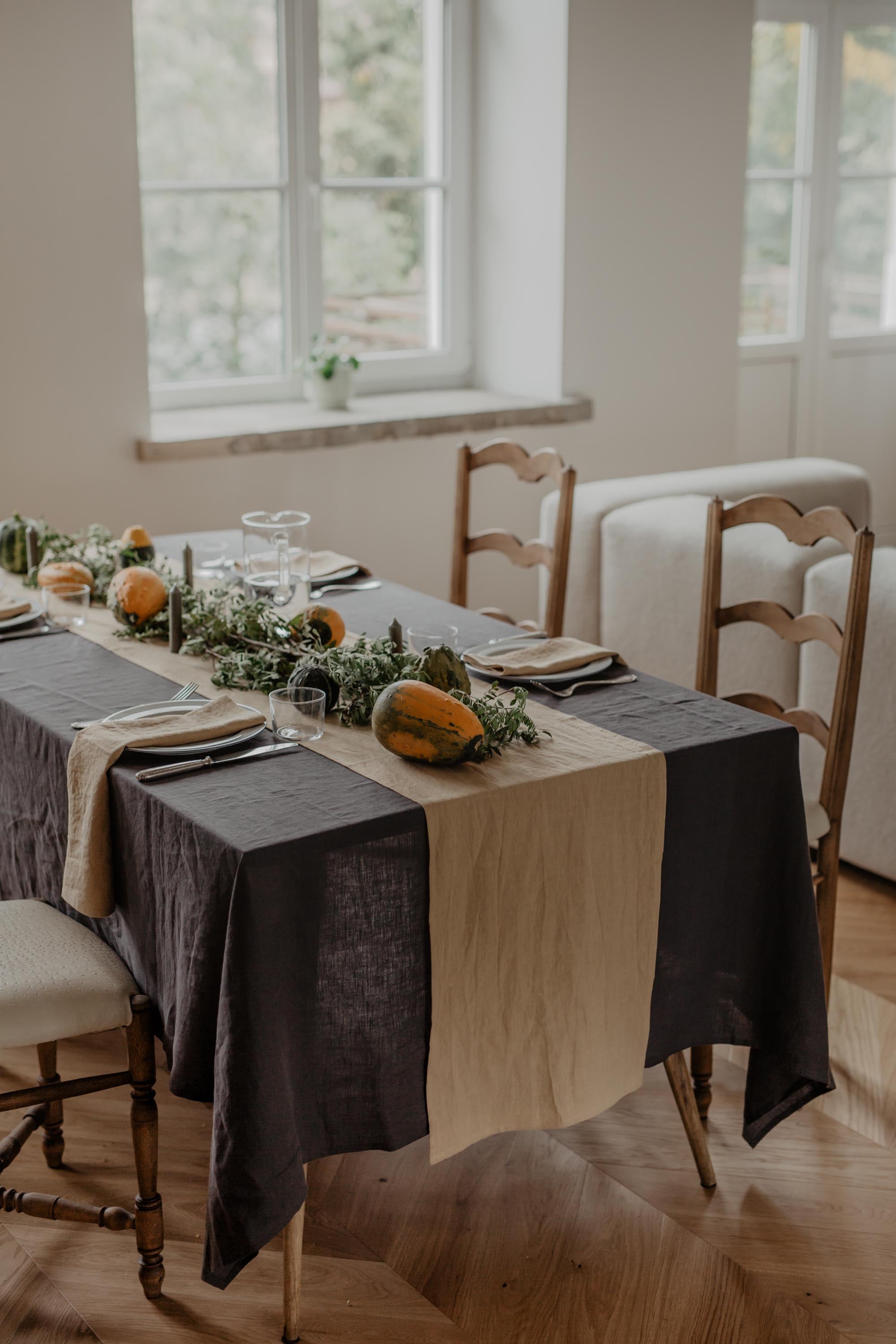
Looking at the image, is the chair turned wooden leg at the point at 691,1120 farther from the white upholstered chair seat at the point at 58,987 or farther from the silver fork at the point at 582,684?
the white upholstered chair seat at the point at 58,987

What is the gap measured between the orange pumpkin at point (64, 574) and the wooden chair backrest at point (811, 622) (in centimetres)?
109

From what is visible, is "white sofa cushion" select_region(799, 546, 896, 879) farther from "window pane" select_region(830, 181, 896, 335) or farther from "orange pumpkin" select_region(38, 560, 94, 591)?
"window pane" select_region(830, 181, 896, 335)

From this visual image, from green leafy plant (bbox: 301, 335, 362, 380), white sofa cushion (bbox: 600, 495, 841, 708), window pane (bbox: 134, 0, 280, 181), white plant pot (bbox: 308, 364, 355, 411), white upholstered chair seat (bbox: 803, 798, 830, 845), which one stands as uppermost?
window pane (bbox: 134, 0, 280, 181)

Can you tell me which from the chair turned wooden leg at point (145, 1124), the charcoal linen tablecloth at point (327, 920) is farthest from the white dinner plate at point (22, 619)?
the chair turned wooden leg at point (145, 1124)

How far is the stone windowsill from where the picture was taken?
12.2ft

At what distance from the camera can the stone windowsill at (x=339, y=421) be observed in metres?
3.72

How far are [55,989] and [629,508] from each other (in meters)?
1.99

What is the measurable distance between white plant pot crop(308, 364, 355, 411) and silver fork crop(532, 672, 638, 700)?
7.79 feet

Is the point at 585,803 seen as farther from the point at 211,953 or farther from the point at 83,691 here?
the point at 83,691

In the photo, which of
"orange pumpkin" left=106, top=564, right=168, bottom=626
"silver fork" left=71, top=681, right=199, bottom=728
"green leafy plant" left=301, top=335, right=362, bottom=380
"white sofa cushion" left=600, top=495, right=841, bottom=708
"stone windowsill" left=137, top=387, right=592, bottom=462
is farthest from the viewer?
"green leafy plant" left=301, top=335, right=362, bottom=380

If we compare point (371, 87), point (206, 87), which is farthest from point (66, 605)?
point (371, 87)

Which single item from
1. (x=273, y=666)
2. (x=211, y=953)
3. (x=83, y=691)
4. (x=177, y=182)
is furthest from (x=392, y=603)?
(x=177, y=182)

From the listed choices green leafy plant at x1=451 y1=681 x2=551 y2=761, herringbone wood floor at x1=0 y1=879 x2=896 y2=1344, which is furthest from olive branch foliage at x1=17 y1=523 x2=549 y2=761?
herringbone wood floor at x1=0 y1=879 x2=896 y2=1344

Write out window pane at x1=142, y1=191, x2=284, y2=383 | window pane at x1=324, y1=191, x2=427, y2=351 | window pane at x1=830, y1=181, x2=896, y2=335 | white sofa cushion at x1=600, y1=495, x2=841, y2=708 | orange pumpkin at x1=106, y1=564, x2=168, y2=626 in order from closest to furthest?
orange pumpkin at x1=106, y1=564, x2=168, y2=626 < white sofa cushion at x1=600, y1=495, x2=841, y2=708 < window pane at x1=142, y1=191, x2=284, y2=383 < window pane at x1=324, y1=191, x2=427, y2=351 < window pane at x1=830, y1=181, x2=896, y2=335
